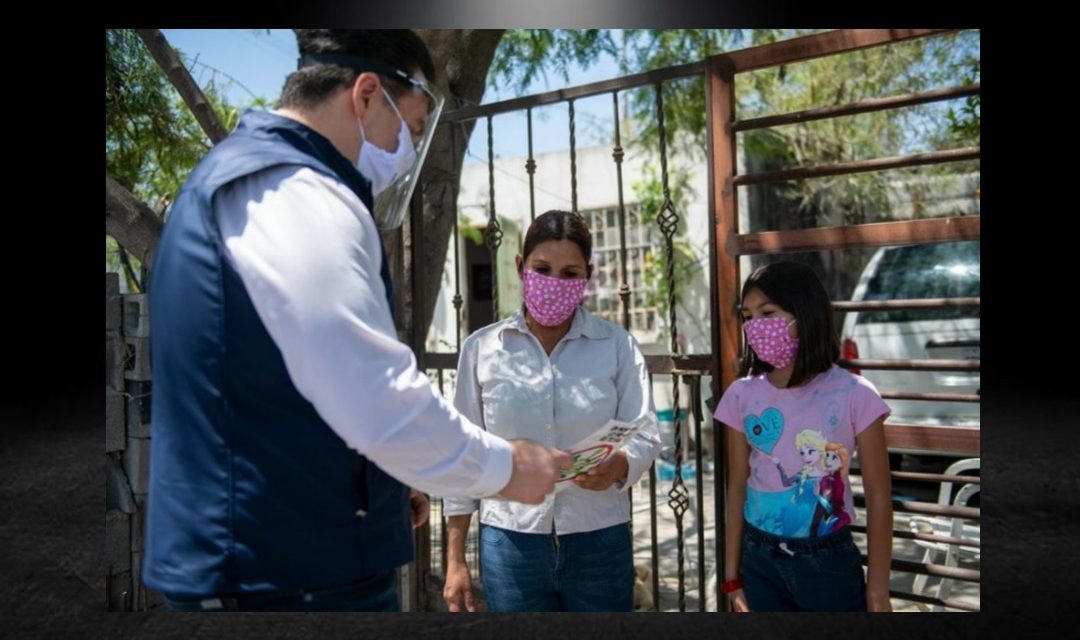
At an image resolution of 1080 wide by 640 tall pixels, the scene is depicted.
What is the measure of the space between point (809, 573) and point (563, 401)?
0.79 meters

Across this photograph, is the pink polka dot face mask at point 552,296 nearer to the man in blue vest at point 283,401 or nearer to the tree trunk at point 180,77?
the man in blue vest at point 283,401

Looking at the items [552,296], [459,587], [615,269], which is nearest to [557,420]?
[552,296]

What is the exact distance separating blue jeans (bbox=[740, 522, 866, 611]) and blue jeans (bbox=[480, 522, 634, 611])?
15.5 inches

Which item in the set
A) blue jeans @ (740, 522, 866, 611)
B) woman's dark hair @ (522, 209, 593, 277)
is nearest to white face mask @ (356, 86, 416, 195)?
woman's dark hair @ (522, 209, 593, 277)

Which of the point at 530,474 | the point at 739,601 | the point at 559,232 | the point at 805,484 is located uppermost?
the point at 559,232

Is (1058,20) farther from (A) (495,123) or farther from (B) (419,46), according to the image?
(B) (419,46)

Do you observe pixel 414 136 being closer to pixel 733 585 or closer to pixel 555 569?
pixel 555 569

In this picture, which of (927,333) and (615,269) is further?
(615,269)

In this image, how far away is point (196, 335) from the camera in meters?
1.73

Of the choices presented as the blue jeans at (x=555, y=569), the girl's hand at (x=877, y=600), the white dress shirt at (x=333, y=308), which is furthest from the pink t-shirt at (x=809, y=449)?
the white dress shirt at (x=333, y=308)

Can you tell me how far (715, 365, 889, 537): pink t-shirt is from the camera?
2469 millimetres

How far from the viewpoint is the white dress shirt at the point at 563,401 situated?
248 centimetres

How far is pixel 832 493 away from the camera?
2506 millimetres

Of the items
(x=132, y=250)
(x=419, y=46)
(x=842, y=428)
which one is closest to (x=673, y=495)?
(x=842, y=428)
